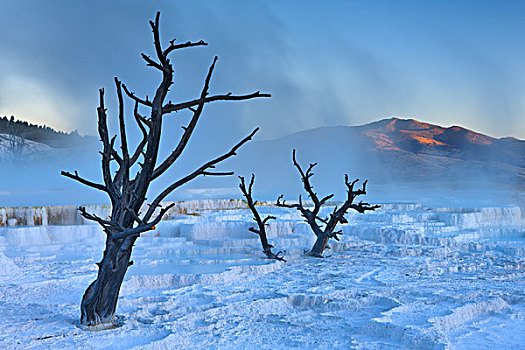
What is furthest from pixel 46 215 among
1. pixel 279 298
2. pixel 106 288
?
pixel 106 288

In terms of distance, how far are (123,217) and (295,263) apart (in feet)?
19.9

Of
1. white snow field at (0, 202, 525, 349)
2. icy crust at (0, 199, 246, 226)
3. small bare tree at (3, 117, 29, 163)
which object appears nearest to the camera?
white snow field at (0, 202, 525, 349)

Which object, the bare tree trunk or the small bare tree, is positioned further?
the small bare tree

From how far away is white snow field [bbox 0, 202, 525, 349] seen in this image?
4.40 meters

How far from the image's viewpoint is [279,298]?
6262 mm

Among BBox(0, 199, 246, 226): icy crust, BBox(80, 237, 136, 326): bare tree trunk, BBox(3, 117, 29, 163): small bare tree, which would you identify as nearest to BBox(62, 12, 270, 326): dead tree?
BBox(80, 237, 136, 326): bare tree trunk

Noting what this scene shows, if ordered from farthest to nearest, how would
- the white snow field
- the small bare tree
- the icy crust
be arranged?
the small bare tree
the icy crust
the white snow field

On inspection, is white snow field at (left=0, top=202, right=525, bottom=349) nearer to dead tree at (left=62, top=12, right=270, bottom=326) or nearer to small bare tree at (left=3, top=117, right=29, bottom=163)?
dead tree at (left=62, top=12, right=270, bottom=326)

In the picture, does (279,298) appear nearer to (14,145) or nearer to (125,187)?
(125,187)

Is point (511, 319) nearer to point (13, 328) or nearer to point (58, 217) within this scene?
point (13, 328)

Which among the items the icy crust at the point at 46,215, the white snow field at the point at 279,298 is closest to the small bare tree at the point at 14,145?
the icy crust at the point at 46,215

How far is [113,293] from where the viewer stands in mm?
4586

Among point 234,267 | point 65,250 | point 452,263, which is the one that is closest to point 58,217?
point 65,250

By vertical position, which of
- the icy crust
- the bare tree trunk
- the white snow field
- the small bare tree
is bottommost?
the white snow field
